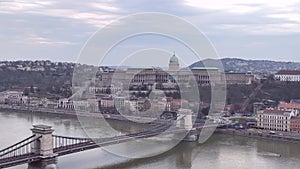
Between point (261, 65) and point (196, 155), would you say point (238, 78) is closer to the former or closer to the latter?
point (196, 155)

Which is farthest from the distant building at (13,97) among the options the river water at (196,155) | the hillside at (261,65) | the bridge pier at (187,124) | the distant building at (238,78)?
the hillside at (261,65)

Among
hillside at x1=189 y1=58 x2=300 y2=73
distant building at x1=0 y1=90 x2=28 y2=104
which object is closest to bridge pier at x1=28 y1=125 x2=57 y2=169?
distant building at x1=0 y1=90 x2=28 y2=104

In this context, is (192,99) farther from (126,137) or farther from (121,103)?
(126,137)

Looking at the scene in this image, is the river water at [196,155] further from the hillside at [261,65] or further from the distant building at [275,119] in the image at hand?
the hillside at [261,65]

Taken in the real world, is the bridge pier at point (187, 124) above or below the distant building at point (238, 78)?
below

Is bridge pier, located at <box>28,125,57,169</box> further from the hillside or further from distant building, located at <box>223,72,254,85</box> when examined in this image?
the hillside

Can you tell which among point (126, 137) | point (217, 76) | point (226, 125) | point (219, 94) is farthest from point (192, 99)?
point (126, 137)
